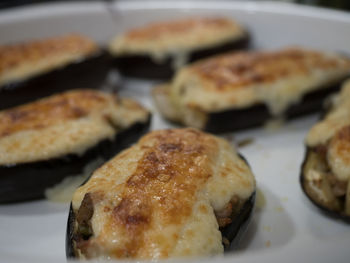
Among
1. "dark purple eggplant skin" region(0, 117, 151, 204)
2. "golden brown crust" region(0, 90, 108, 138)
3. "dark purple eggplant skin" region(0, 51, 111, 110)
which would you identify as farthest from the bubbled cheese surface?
"dark purple eggplant skin" region(0, 51, 111, 110)

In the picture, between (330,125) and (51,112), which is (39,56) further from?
(330,125)

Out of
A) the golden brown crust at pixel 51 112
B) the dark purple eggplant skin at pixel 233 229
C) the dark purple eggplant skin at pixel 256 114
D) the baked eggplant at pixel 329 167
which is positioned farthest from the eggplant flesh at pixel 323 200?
the golden brown crust at pixel 51 112

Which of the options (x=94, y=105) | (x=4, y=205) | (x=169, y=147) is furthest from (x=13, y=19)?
(x=169, y=147)

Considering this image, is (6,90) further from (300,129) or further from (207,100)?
(300,129)

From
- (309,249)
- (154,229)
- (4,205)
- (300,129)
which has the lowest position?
(4,205)

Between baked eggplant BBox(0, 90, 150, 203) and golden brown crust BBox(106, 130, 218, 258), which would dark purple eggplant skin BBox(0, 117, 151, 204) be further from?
golden brown crust BBox(106, 130, 218, 258)

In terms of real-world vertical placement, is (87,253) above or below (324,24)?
below

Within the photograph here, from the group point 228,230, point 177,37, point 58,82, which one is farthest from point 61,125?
point 177,37

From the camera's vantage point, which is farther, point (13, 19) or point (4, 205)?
point (13, 19)
